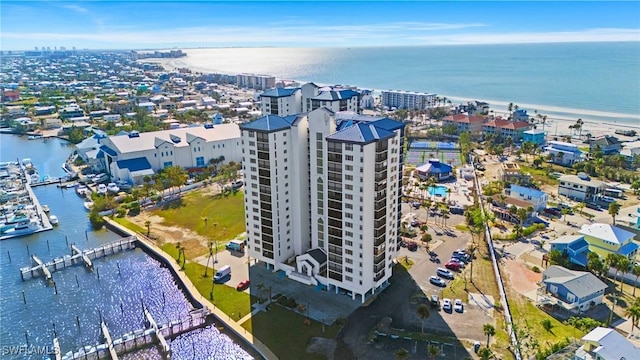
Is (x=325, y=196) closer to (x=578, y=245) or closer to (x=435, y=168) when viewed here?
(x=578, y=245)

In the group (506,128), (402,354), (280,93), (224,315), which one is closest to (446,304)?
(402,354)

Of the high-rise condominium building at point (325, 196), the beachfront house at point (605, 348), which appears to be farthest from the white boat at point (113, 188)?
the beachfront house at point (605, 348)

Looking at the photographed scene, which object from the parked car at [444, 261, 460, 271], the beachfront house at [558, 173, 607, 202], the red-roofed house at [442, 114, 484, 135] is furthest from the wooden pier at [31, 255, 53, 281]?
the red-roofed house at [442, 114, 484, 135]

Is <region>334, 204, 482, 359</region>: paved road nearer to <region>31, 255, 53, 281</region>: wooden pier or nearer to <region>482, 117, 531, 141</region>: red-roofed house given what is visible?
<region>31, 255, 53, 281</region>: wooden pier

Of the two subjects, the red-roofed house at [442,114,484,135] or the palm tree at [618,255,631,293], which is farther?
the red-roofed house at [442,114,484,135]

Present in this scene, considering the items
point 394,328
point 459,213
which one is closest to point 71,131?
point 459,213
